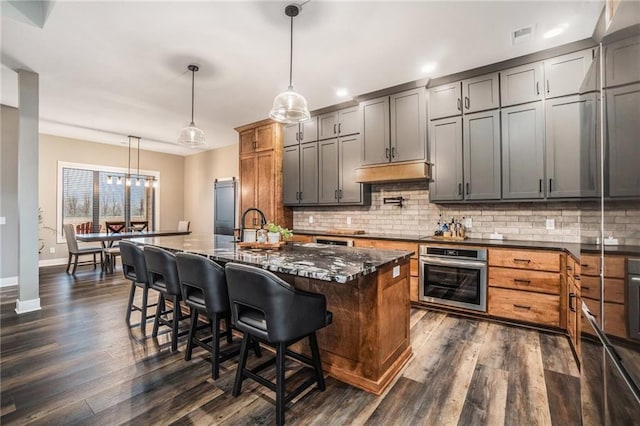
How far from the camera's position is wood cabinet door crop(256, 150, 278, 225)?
5266 mm

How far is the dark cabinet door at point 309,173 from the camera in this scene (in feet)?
16.1

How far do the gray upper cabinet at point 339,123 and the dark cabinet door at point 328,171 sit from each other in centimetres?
13

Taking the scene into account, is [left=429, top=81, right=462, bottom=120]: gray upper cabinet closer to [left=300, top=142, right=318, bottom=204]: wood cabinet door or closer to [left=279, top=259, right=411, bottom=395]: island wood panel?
[left=300, top=142, right=318, bottom=204]: wood cabinet door

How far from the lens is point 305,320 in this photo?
1.71m

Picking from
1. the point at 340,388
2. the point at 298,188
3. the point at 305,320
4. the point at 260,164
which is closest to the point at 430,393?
the point at 340,388

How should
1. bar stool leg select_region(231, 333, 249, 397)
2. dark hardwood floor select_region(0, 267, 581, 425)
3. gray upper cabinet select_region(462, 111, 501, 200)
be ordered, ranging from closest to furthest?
dark hardwood floor select_region(0, 267, 581, 425)
bar stool leg select_region(231, 333, 249, 397)
gray upper cabinet select_region(462, 111, 501, 200)

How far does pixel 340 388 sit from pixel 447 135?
3.09 m

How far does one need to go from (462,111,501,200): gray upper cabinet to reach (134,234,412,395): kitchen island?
1737mm

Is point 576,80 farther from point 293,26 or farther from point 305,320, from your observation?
point 305,320

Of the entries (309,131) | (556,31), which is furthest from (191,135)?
(556,31)

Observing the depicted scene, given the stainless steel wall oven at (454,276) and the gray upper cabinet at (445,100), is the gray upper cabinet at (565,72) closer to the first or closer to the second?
the gray upper cabinet at (445,100)

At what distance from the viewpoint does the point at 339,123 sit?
4668mm

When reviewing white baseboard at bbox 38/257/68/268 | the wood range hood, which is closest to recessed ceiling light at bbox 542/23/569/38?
the wood range hood

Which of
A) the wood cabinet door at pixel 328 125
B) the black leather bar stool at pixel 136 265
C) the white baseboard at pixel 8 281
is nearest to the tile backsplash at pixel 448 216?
the wood cabinet door at pixel 328 125
